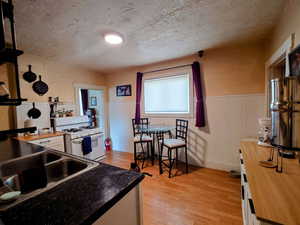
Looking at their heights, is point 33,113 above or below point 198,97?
below

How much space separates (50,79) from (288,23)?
4056mm

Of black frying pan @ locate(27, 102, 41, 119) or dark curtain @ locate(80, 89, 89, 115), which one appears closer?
black frying pan @ locate(27, 102, 41, 119)

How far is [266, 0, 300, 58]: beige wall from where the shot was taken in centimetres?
130

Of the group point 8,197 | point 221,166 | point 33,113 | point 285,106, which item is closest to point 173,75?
point 221,166

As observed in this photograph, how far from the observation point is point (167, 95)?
137 inches

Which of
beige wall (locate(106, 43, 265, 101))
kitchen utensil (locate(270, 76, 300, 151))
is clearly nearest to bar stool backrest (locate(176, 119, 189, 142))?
beige wall (locate(106, 43, 265, 101))

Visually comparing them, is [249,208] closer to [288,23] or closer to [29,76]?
[288,23]

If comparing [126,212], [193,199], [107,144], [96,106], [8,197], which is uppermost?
[96,106]

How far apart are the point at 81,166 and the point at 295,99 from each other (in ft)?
6.16

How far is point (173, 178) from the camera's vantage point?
262 centimetres

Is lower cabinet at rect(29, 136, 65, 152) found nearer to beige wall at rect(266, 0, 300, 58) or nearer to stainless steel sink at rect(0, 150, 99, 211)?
stainless steel sink at rect(0, 150, 99, 211)

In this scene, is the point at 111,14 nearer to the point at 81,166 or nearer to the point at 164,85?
the point at 81,166

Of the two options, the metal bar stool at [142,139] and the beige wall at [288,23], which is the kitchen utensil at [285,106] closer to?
the beige wall at [288,23]

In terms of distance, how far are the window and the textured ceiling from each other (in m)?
0.74
